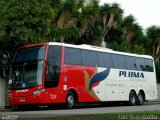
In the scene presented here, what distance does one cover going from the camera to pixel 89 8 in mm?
38844

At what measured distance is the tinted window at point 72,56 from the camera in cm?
2531

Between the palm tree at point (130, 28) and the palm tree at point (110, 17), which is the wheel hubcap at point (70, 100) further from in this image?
the palm tree at point (130, 28)

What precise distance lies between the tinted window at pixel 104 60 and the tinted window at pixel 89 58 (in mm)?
555

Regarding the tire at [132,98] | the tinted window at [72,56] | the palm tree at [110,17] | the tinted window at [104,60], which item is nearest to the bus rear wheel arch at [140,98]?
the tire at [132,98]

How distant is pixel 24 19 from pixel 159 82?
74.5ft

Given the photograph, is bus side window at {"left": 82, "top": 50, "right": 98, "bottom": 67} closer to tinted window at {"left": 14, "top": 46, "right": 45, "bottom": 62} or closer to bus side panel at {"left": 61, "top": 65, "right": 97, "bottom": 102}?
bus side panel at {"left": 61, "top": 65, "right": 97, "bottom": 102}

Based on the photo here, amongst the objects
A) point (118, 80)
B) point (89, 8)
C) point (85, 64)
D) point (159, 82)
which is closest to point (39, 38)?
point (85, 64)

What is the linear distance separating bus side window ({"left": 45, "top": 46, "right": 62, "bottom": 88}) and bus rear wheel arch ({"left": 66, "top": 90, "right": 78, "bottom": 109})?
1.38 m

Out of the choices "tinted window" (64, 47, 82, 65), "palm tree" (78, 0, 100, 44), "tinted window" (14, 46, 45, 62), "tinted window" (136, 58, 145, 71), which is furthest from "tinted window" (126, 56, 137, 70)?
"tinted window" (14, 46, 45, 62)

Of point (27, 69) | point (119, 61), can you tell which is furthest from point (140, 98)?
point (27, 69)

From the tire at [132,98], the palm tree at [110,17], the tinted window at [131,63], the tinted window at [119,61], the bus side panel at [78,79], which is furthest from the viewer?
the palm tree at [110,17]

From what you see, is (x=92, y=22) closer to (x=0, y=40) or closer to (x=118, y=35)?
(x=118, y=35)

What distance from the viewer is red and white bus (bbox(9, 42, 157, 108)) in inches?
947

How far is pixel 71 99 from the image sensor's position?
1011 inches
